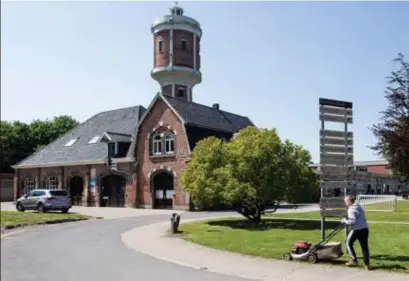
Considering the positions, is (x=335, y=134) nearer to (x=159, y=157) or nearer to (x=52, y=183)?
(x=159, y=157)

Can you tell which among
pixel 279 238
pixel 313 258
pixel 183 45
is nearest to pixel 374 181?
pixel 183 45

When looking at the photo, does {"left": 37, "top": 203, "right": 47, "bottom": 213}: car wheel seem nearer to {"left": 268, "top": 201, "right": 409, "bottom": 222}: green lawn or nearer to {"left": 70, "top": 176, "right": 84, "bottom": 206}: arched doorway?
{"left": 70, "top": 176, "right": 84, "bottom": 206}: arched doorway

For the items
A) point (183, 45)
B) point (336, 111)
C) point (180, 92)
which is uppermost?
point (183, 45)

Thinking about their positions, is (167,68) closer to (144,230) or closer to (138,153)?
(138,153)

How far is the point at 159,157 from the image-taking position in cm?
4091

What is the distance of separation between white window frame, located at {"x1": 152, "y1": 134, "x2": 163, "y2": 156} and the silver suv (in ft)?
32.4

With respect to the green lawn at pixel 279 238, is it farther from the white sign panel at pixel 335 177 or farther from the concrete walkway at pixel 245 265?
the white sign panel at pixel 335 177

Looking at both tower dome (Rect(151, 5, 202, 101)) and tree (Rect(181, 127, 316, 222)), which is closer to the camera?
tree (Rect(181, 127, 316, 222))

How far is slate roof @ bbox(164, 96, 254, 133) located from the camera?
40.9m

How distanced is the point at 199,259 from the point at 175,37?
1973 inches

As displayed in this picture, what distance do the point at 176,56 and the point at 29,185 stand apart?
75.6 feet

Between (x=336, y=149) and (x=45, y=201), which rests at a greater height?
(x=336, y=149)

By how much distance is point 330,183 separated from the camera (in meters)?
13.6

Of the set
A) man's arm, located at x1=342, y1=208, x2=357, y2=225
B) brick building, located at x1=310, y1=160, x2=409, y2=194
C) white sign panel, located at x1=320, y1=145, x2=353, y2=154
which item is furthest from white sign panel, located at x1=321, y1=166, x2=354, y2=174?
brick building, located at x1=310, y1=160, x2=409, y2=194
